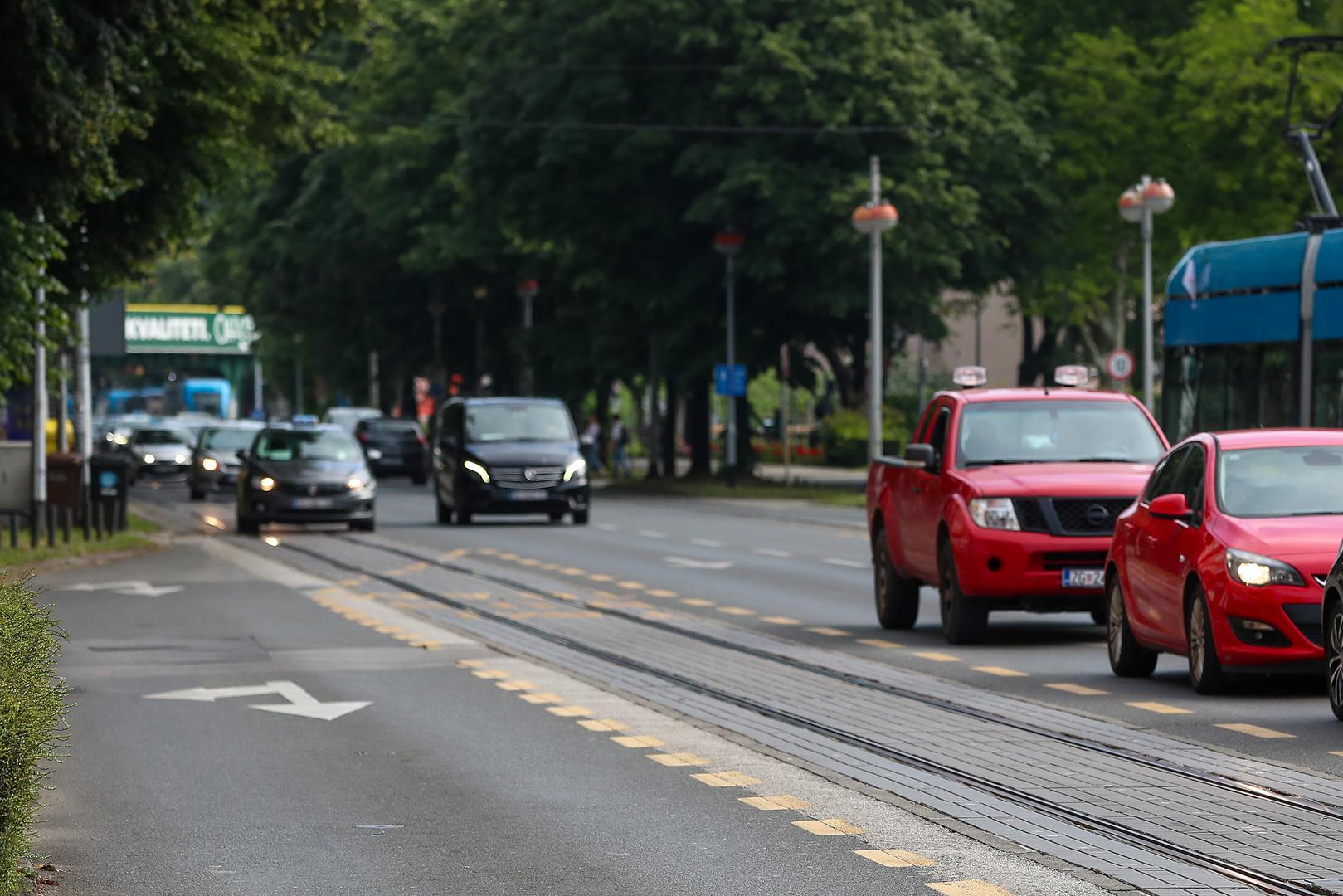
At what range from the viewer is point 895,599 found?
62.4 ft

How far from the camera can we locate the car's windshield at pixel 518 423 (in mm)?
39469

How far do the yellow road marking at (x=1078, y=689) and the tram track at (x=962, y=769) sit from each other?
0.85 metres

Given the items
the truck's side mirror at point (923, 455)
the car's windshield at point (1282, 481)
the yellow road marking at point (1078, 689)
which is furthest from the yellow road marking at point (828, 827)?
the truck's side mirror at point (923, 455)

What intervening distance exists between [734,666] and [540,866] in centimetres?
750

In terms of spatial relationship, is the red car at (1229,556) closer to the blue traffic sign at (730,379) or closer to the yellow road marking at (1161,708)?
the yellow road marking at (1161,708)

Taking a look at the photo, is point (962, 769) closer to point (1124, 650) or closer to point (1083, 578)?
point (1124, 650)

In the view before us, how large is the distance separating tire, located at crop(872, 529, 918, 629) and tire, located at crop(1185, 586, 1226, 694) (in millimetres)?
4920

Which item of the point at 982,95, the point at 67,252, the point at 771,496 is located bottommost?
the point at 771,496

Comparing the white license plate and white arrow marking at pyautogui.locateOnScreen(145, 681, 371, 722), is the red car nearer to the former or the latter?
the white license plate

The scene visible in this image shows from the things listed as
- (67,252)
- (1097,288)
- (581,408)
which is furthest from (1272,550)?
(581,408)

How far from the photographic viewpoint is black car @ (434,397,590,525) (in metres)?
38.5

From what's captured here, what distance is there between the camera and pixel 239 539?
36156 millimetres

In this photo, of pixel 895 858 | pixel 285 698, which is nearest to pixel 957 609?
pixel 285 698

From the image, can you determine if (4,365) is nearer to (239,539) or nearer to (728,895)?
(239,539)
